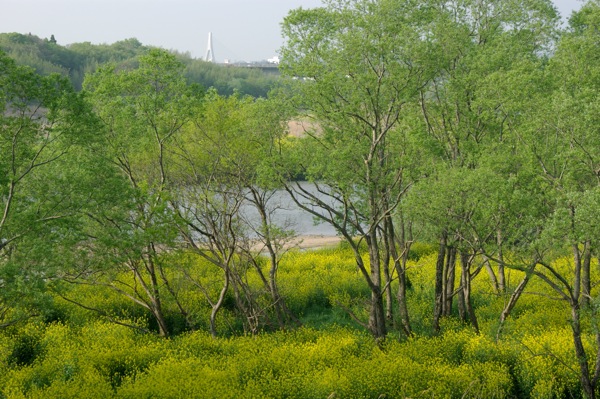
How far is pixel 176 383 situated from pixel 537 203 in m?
9.42

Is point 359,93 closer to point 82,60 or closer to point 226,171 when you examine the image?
point 226,171

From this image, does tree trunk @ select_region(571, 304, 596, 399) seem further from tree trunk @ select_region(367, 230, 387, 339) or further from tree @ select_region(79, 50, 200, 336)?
tree @ select_region(79, 50, 200, 336)

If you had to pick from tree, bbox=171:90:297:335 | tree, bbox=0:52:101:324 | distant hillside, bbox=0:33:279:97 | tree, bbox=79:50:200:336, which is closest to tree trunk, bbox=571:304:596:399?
tree, bbox=171:90:297:335

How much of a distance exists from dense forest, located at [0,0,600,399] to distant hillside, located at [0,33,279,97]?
4525cm

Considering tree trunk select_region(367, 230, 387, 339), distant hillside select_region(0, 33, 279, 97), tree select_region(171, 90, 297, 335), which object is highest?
distant hillside select_region(0, 33, 279, 97)

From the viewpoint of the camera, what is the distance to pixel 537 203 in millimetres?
14477

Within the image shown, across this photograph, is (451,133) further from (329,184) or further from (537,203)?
(537,203)

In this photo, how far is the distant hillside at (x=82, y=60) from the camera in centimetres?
7175

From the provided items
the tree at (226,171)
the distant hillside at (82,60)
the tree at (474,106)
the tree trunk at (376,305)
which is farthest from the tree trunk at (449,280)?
the distant hillside at (82,60)

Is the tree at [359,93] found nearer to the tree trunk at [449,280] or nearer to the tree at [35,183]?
the tree trunk at [449,280]

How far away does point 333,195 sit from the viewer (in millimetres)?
19531

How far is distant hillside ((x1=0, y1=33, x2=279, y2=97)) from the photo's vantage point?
235 ft

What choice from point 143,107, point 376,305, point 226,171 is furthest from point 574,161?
point 143,107

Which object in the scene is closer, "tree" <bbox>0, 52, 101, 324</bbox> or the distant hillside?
"tree" <bbox>0, 52, 101, 324</bbox>
